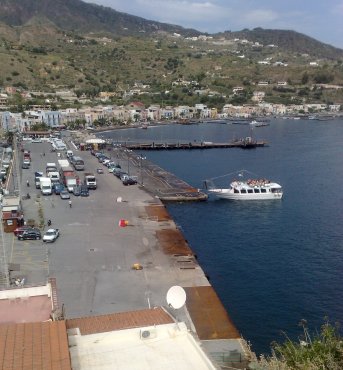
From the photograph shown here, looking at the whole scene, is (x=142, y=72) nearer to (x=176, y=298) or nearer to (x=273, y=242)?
(x=273, y=242)

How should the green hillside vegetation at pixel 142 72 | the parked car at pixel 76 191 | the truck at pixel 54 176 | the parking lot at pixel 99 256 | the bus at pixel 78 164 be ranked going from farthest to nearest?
the green hillside vegetation at pixel 142 72
the bus at pixel 78 164
the truck at pixel 54 176
the parked car at pixel 76 191
the parking lot at pixel 99 256

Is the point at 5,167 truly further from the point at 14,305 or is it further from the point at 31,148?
the point at 14,305

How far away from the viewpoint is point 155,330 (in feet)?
34.3

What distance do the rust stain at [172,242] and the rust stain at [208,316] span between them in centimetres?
444

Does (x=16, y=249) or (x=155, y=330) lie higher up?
(x=155, y=330)

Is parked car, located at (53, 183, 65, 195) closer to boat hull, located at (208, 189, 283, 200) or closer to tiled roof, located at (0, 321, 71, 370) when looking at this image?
boat hull, located at (208, 189, 283, 200)

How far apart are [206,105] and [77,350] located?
125 m

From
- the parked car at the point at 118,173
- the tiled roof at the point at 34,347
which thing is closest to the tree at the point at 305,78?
the parked car at the point at 118,173

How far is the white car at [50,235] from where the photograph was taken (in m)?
25.4

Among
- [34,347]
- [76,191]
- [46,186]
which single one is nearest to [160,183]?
[76,191]

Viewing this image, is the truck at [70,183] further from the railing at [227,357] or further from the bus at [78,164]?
the railing at [227,357]

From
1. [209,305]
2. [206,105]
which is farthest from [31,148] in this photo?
[206,105]

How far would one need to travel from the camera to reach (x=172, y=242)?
2616cm

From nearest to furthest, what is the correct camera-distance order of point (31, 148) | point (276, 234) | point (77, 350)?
1. point (77, 350)
2. point (276, 234)
3. point (31, 148)
